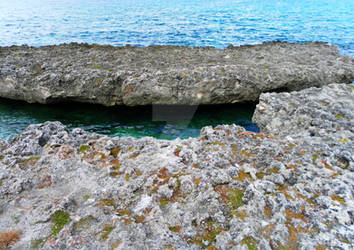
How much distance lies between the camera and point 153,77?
16.3 metres

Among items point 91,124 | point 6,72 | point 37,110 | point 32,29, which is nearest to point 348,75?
point 91,124

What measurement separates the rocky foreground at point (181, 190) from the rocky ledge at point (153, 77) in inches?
293

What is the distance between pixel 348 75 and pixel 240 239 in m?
17.9

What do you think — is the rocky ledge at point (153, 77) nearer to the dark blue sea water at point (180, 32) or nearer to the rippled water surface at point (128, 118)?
the rippled water surface at point (128, 118)

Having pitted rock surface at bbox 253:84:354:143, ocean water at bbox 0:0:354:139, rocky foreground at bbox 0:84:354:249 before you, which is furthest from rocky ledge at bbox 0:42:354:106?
rocky foreground at bbox 0:84:354:249

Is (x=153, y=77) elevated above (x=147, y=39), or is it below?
above

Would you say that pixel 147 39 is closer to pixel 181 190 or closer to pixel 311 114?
pixel 311 114

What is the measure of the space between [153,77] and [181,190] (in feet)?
35.8

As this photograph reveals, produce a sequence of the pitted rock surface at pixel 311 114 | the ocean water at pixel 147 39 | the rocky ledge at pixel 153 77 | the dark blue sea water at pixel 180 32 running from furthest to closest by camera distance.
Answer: the dark blue sea water at pixel 180 32, the rocky ledge at pixel 153 77, the ocean water at pixel 147 39, the pitted rock surface at pixel 311 114

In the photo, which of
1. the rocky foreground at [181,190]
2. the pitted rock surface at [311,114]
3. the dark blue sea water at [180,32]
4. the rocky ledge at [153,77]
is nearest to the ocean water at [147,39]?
the dark blue sea water at [180,32]

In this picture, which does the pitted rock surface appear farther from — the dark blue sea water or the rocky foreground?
the dark blue sea water

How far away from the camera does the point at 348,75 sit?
715 inches

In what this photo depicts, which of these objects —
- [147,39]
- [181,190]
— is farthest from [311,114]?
[147,39]

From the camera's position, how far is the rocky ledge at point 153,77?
53.7 feet
